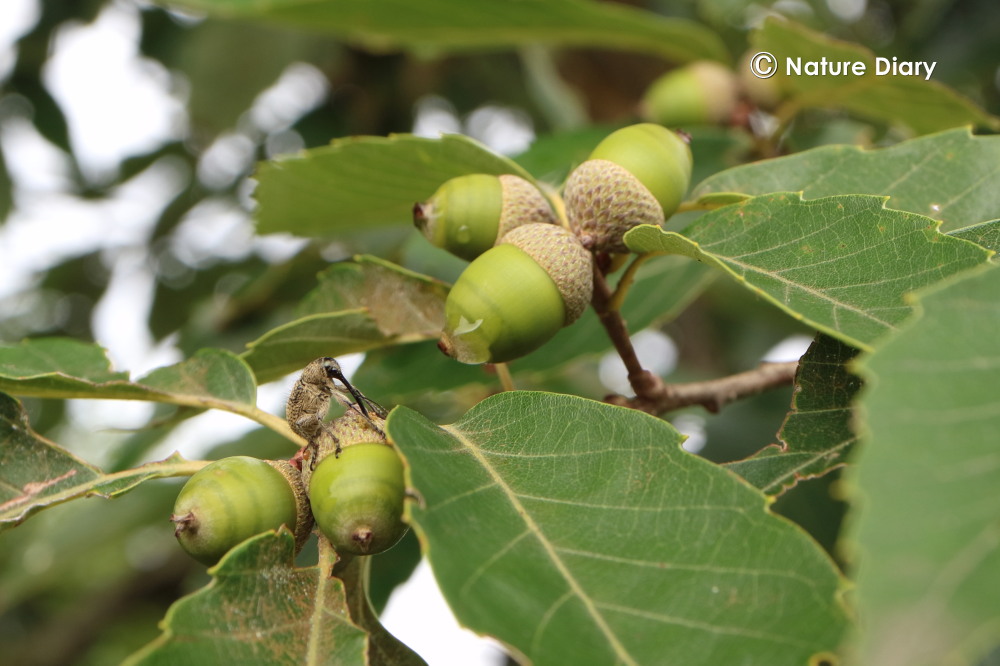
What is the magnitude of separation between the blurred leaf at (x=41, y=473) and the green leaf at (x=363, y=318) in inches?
9.5

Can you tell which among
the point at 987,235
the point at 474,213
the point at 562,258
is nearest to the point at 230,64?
the point at 474,213

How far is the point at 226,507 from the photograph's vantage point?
3.11 ft

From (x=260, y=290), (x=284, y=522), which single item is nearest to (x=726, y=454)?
(x=260, y=290)

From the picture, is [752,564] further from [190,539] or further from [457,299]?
[190,539]

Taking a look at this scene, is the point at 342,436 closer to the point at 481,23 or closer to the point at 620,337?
the point at 620,337

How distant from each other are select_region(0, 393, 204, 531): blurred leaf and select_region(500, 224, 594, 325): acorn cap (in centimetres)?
49

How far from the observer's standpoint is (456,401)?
2.38 metres

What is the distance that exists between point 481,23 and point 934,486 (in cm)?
180

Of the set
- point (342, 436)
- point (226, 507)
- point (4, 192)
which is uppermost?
point (342, 436)

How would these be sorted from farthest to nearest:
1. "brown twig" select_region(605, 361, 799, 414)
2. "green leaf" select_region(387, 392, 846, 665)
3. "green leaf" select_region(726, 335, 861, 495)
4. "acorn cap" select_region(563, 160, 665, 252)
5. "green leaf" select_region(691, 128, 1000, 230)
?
"brown twig" select_region(605, 361, 799, 414) < "green leaf" select_region(691, 128, 1000, 230) < "acorn cap" select_region(563, 160, 665, 252) < "green leaf" select_region(726, 335, 861, 495) < "green leaf" select_region(387, 392, 846, 665)

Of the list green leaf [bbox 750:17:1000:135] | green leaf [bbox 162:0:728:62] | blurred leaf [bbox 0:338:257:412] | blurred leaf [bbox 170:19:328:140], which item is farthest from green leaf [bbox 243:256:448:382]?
blurred leaf [bbox 170:19:328:140]

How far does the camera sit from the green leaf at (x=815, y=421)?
1.00 metres

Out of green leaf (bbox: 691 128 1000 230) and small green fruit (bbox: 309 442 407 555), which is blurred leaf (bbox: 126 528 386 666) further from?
green leaf (bbox: 691 128 1000 230)

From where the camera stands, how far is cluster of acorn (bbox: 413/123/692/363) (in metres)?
1.01
